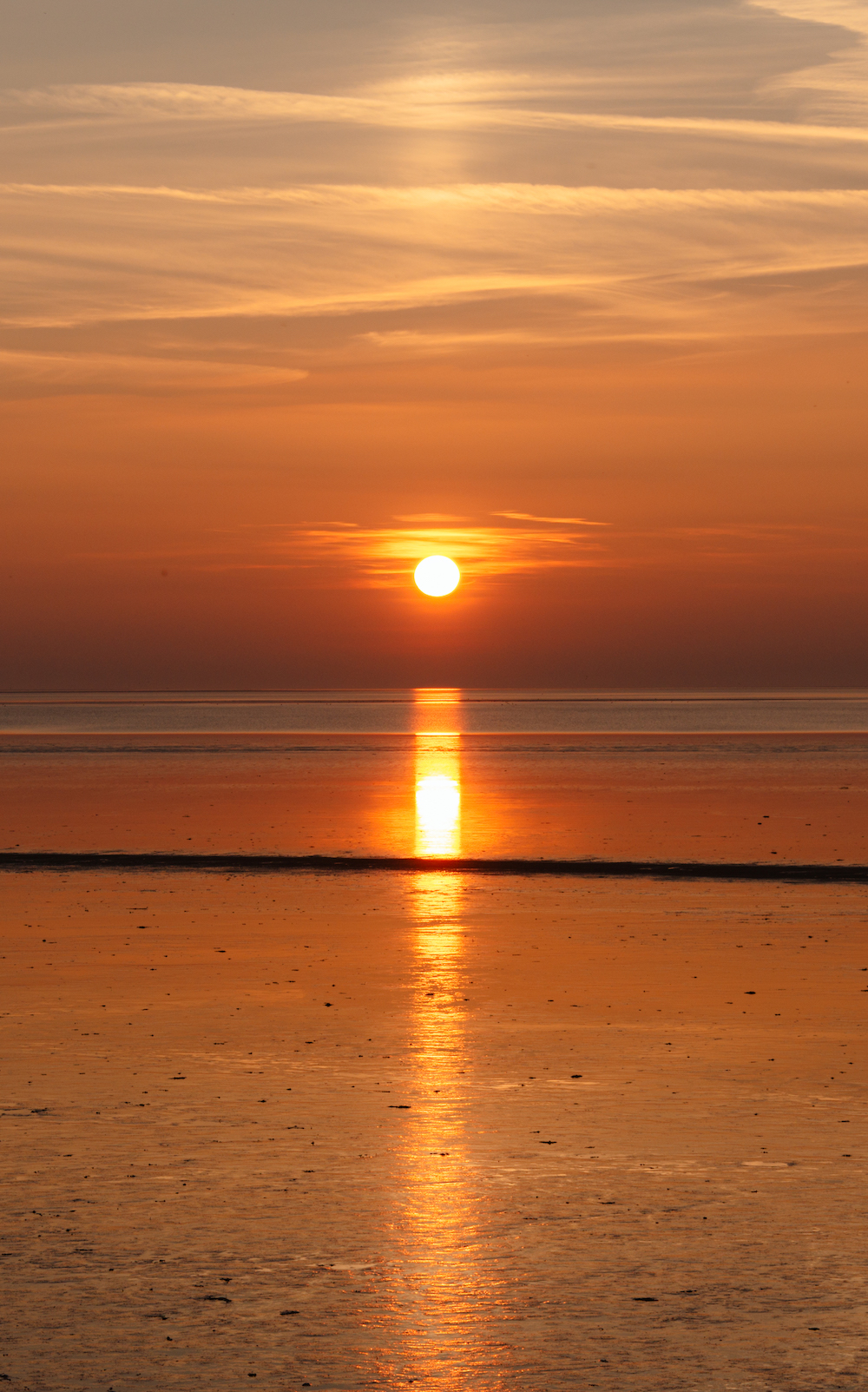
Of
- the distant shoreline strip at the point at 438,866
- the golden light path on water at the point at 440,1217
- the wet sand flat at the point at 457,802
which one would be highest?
the wet sand flat at the point at 457,802

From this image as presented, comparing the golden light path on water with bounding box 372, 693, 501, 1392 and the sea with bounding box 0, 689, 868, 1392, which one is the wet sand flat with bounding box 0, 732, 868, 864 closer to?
the sea with bounding box 0, 689, 868, 1392

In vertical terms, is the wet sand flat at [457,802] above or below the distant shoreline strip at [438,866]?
above

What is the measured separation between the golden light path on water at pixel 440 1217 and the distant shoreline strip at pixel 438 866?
9690 millimetres

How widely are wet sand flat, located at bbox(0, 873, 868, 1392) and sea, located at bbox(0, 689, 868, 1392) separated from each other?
3 centimetres

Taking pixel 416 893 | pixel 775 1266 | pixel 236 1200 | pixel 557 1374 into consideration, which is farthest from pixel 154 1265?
pixel 416 893

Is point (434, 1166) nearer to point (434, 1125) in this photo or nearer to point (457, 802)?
point (434, 1125)

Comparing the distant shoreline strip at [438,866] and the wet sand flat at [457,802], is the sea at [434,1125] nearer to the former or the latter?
the distant shoreline strip at [438,866]

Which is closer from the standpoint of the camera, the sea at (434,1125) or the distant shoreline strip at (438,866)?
the sea at (434,1125)

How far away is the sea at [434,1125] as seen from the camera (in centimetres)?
723

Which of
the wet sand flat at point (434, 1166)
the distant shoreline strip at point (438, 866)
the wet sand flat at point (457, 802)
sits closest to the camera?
the wet sand flat at point (434, 1166)

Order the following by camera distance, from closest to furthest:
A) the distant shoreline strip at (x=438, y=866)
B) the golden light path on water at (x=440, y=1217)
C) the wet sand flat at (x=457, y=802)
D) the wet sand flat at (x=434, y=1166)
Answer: the golden light path on water at (x=440, y=1217) → the wet sand flat at (x=434, y=1166) → the distant shoreline strip at (x=438, y=866) → the wet sand flat at (x=457, y=802)

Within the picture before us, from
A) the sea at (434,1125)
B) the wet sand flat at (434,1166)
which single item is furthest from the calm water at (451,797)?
the wet sand flat at (434,1166)

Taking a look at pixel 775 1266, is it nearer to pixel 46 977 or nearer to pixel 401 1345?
pixel 401 1345

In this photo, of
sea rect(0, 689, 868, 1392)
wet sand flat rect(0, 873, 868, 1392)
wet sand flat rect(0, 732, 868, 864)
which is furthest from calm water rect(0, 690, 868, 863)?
wet sand flat rect(0, 873, 868, 1392)
